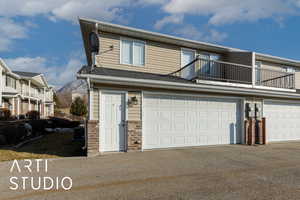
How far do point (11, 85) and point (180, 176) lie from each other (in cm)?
2838

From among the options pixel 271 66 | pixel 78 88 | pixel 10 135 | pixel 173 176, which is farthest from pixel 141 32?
pixel 78 88

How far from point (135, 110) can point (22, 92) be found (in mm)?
26531

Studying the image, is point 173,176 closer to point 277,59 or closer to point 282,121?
point 282,121

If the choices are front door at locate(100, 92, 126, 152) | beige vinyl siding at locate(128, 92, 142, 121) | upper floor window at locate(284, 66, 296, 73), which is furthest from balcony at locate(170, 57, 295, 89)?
front door at locate(100, 92, 126, 152)

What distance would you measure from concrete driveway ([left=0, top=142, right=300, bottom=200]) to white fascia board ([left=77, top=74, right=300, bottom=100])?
102 inches

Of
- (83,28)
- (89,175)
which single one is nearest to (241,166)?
(89,175)

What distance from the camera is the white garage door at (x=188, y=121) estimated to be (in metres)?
7.75

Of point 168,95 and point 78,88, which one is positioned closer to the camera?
point 168,95

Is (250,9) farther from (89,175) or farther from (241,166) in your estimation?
(89,175)

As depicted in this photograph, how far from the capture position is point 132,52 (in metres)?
9.98

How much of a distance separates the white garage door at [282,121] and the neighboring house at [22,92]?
25117mm

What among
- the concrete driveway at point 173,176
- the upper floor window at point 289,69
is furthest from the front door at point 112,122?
the upper floor window at point 289,69

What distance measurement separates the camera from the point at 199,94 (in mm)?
8547

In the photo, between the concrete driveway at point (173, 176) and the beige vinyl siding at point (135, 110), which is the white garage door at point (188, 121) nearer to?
the beige vinyl siding at point (135, 110)
